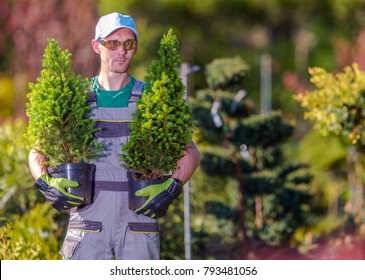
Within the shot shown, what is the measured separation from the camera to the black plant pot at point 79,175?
4.35m

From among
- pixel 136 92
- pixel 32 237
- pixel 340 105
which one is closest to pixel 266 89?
pixel 340 105

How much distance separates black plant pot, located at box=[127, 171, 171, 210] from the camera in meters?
4.34

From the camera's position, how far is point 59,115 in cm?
435

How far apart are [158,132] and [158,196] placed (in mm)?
349

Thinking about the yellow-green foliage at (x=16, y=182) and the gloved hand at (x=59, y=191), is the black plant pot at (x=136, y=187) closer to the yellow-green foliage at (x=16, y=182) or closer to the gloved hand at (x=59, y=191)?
the gloved hand at (x=59, y=191)

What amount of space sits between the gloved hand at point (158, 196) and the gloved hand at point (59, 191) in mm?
346

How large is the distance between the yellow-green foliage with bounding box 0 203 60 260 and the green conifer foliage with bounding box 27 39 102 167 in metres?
1.56

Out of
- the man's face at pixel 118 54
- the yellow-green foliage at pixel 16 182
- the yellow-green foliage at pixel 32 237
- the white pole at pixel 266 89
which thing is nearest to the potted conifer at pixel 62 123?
the man's face at pixel 118 54

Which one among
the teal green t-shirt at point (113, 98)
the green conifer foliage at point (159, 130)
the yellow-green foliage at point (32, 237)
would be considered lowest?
the yellow-green foliage at point (32, 237)

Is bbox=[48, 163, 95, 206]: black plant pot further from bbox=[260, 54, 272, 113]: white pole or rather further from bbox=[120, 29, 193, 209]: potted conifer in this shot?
bbox=[260, 54, 272, 113]: white pole

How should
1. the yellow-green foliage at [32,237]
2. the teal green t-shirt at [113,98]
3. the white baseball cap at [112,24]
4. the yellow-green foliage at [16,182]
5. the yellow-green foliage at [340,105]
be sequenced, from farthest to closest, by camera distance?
the yellow-green foliage at [16,182], the yellow-green foliage at [340,105], the yellow-green foliage at [32,237], the teal green t-shirt at [113,98], the white baseball cap at [112,24]

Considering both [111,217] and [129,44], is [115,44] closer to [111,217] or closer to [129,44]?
[129,44]
